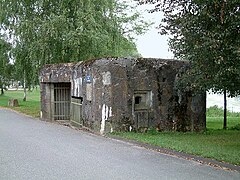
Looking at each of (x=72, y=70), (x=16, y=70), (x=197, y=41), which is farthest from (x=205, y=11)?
(x=16, y=70)

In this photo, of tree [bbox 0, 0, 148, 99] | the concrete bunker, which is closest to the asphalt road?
the concrete bunker

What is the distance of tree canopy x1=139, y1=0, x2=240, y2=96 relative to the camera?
9.57 metres

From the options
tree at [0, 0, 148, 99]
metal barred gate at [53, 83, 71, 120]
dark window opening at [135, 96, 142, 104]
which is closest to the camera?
dark window opening at [135, 96, 142, 104]

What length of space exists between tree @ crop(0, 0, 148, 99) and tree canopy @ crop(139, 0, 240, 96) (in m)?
11.8

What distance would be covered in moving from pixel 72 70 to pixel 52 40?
210 inches

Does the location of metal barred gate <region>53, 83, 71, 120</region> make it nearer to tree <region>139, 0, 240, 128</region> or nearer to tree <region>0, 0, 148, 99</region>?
tree <region>0, 0, 148, 99</region>

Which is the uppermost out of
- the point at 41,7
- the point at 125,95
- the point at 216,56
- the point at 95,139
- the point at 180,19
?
the point at 41,7

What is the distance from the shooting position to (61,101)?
21594 millimetres

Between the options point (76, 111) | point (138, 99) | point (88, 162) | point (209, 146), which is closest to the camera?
point (88, 162)

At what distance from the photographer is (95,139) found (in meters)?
13.9

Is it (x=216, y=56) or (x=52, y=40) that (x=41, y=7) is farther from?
(x=216, y=56)

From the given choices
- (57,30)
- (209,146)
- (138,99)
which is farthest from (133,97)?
(57,30)

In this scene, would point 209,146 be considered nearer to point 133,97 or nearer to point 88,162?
point 88,162

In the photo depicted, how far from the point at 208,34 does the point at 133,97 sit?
6633 mm
